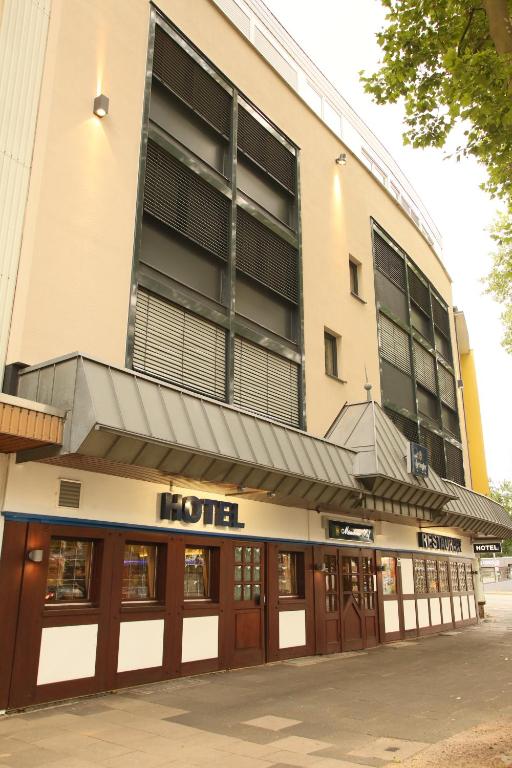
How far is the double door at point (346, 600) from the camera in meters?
14.2

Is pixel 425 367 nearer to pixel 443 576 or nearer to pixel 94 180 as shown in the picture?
pixel 443 576

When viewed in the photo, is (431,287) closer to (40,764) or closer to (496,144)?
(496,144)

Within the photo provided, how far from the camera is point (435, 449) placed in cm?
2292

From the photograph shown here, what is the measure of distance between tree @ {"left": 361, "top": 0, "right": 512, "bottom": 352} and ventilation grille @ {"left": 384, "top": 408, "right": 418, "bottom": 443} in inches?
338

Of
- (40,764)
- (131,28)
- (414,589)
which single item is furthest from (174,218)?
(414,589)

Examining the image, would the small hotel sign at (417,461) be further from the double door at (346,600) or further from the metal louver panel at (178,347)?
the metal louver panel at (178,347)

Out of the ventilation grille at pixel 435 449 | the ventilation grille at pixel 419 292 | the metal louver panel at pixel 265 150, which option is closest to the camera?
the metal louver panel at pixel 265 150

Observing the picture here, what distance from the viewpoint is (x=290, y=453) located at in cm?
1132

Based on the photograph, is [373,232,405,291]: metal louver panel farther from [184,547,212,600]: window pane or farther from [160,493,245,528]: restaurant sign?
[184,547,212,600]: window pane

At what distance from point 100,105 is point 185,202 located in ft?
8.71

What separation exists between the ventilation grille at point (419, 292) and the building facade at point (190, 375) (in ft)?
14.3

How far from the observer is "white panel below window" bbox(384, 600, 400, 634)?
1691cm

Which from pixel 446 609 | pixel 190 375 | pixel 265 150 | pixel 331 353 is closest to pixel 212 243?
pixel 190 375

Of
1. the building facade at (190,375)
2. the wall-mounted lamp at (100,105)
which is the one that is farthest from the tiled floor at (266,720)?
the wall-mounted lamp at (100,105)
